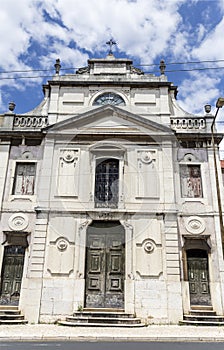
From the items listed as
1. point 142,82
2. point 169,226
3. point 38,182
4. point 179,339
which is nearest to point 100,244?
point 169,226

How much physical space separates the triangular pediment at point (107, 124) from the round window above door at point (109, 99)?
0.96 meters

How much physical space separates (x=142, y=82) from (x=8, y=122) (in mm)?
7270

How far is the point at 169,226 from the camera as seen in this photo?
13766mm

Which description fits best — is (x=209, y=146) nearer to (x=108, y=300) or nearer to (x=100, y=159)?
(x=100, y=159)

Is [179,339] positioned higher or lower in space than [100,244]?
lower

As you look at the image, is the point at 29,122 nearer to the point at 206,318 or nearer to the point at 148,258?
Result: the point at 148,258

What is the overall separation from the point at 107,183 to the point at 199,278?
5.73 metres

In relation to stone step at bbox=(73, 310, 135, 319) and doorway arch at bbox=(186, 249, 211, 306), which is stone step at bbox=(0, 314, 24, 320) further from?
doorway arch at bbox=(186, 249, 211, 306)

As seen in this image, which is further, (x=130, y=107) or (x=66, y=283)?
(x=130, y=107)

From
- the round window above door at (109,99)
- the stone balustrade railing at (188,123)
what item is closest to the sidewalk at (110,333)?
the stone balustrade railing at (188,123)

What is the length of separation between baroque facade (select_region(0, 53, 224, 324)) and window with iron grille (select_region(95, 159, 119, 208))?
48 mm

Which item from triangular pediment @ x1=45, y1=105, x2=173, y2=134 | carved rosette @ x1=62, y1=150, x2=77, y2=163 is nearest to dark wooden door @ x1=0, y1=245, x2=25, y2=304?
carved rosette @ x1=62, y1=150, x2=77, y2=163

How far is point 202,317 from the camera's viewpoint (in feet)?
40.1

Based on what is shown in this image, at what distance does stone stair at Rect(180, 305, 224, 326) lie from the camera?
12031mm
